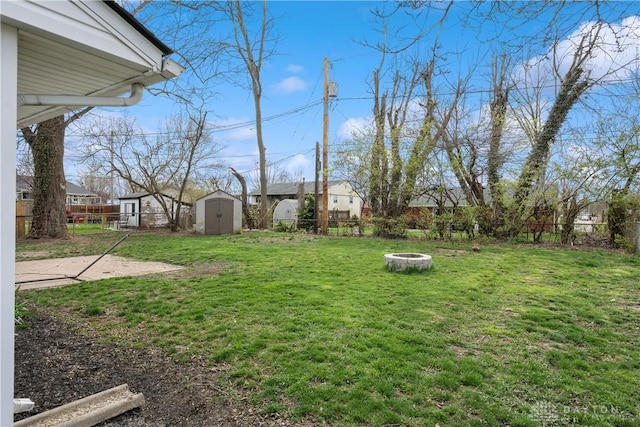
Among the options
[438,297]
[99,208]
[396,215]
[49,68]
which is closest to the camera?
[49,68]

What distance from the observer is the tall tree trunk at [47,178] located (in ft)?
39.5

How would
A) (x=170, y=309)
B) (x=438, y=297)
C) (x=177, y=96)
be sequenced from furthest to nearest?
1. (x=177, y=96)
2. (x=438, y=297)
3. (x=170, y=309)

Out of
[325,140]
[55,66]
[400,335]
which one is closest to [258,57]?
[325,140]

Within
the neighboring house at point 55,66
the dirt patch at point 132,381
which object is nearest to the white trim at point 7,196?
the neighboring house at point 55,66

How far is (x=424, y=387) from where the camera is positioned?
2600 mm

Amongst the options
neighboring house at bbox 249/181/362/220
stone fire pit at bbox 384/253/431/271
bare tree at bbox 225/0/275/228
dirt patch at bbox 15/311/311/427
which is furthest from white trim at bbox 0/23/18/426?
neighboring house at bbox 249/181/362/220

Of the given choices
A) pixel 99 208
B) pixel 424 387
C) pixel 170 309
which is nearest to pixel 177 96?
pixel 170 309

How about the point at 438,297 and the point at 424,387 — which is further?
the point at 438,297

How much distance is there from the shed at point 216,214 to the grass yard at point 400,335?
806 centimetres

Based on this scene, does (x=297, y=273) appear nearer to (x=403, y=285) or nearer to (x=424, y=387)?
(x=403, y=285)

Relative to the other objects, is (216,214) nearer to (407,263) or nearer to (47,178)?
(47,178)

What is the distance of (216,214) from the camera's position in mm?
14867

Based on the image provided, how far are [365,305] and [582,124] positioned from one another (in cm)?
1019

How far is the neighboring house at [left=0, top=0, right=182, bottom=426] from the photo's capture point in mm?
1477
